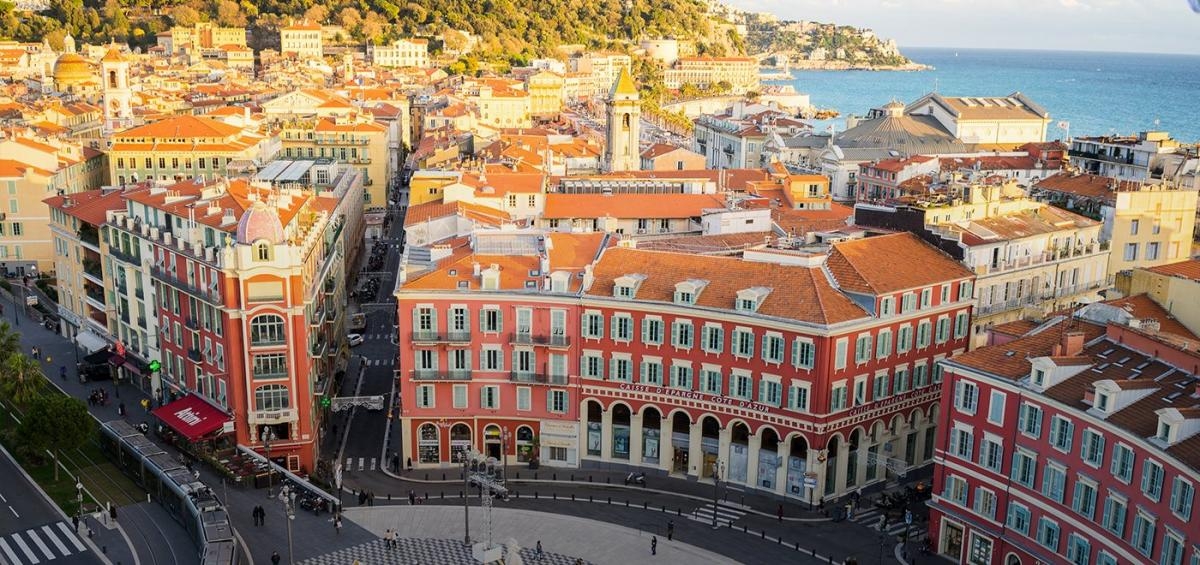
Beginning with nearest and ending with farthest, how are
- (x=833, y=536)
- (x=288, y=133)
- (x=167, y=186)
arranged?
1. (x=833, y=536)
2. (x=167, y=186)
3. (x=288, y=133)

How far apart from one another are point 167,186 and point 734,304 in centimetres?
3770

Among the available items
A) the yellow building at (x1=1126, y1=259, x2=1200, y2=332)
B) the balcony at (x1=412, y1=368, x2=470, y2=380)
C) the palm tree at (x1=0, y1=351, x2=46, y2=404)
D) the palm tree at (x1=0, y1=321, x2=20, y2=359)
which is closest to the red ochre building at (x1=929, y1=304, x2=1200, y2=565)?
the yellow building at (x1=1126, y1=259, x2=1200, y2=332)

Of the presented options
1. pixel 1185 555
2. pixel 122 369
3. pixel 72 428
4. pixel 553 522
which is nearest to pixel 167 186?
pixel 122 369

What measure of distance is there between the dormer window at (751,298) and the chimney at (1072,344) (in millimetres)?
14680

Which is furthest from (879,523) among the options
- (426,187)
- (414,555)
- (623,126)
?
(623,126)

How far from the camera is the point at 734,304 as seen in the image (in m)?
58.0

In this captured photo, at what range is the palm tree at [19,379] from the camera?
6353 cm

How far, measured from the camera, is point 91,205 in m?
76.9

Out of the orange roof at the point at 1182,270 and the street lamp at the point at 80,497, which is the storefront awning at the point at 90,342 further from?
the orange roof at the point at 1182,270

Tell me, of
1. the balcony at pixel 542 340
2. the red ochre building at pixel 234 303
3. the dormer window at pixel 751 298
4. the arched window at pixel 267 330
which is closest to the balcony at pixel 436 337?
the balcony at pixel 542 340

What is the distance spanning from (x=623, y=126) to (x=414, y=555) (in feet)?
216

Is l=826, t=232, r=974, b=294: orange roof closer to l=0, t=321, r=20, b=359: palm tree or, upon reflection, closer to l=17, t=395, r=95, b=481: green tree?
l=17, t=395, r=95, b=481: green tree

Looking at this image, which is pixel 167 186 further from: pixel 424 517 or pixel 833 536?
pixel 833 536

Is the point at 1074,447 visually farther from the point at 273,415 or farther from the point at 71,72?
the point at 71,72
